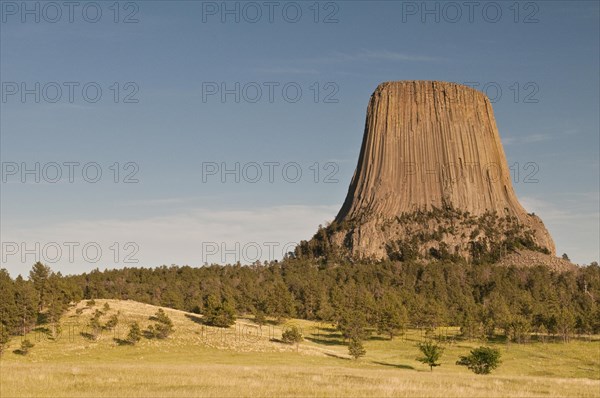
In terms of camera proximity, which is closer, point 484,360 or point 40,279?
point 484,360

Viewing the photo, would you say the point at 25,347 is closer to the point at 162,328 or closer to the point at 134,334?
the point at 134,334

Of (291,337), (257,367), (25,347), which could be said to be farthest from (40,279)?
(257,367)

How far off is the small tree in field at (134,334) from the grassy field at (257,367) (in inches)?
38.5

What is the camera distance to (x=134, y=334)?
89.2m

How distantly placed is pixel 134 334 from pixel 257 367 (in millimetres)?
36076

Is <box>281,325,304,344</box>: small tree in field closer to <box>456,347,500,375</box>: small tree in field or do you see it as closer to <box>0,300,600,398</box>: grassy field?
<box>0,300,600,398</box>: grassy field

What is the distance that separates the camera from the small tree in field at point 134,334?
88688mm

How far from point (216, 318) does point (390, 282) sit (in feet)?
258

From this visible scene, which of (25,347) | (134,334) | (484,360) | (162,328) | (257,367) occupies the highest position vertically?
(162,328)

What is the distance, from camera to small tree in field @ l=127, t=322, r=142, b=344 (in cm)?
8869

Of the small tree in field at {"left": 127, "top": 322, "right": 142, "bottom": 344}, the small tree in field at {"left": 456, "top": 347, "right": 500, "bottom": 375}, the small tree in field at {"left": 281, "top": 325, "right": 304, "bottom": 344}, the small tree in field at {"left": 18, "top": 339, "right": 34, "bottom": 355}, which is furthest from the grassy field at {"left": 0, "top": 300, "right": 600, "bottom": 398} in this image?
the small tree in field at {"left": 281, "top": 325, "right": 304, "bottom": 344}

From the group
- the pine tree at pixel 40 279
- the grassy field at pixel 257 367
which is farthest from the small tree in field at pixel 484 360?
the pine tree at pixel 40 279

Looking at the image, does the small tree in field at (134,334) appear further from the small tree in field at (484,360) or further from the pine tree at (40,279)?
the small tree in field at (484,360)

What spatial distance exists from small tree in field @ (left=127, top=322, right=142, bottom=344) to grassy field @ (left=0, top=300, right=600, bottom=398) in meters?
0.98
